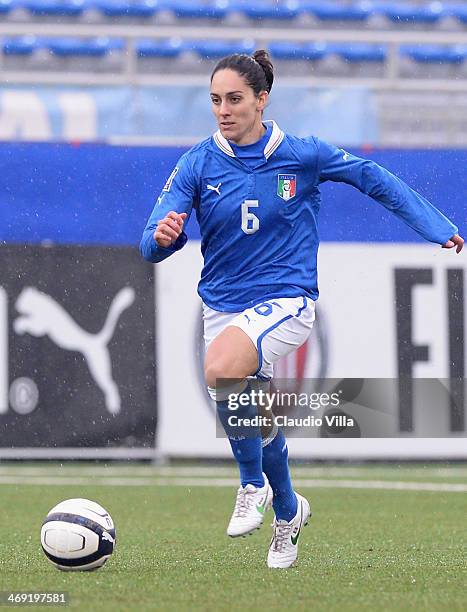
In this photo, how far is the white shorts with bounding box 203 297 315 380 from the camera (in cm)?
548

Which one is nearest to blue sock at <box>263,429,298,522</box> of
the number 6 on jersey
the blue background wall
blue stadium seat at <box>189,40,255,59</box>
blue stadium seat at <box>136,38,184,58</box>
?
the number 6 on jersey

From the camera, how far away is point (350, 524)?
761 cm

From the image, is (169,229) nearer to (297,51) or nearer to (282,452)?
(282,452)

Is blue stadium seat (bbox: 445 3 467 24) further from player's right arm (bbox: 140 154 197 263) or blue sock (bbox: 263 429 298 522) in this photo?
blue sock (bbox: 263 429 298 522)

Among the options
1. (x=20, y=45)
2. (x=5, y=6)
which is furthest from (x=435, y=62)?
(x=5, y=6)

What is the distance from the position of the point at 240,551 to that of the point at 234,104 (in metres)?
2.15

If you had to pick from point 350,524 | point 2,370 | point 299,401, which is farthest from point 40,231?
point 350,524

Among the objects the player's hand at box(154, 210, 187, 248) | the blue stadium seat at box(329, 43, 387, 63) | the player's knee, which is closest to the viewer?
the player's hand at box(154, 210, 187, 248)

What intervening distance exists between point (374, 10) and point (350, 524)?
1016 centimetres

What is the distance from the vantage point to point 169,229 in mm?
5152

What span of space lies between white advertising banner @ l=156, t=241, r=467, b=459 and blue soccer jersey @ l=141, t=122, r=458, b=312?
16.1 ft

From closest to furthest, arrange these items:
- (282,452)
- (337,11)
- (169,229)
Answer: (169,229), (282,452), (337,11)

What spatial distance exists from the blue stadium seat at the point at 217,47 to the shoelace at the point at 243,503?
8.00 metres

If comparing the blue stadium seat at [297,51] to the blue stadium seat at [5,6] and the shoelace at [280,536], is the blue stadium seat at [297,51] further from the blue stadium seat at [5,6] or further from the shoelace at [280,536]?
the shoelace at [280,536]
